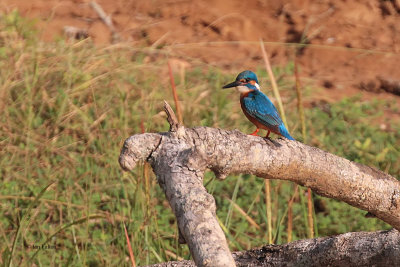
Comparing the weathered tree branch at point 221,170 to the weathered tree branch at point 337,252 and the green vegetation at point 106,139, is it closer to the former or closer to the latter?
the weathered tree branch at point 337,252

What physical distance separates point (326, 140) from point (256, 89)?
2.23m

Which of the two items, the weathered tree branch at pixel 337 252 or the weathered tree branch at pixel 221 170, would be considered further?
the weathered tree branch at pixel 337 252

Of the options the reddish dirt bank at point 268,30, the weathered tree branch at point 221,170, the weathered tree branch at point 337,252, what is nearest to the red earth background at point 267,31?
the reddish dirt bank at point 268,30

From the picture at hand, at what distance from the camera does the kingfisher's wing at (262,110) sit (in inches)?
123

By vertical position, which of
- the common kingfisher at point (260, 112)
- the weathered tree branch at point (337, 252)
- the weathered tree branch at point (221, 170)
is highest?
the weathered tree branch at point (221, 170)

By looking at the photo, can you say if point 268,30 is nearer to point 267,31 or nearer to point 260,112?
point 267,31

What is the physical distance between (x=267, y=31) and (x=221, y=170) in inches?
214

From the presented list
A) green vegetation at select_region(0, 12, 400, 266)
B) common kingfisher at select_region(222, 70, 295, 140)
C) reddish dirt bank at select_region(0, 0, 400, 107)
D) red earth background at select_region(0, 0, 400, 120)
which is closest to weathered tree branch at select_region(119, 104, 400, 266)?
common kingfisher at select_region(222, 70, 295, 140)

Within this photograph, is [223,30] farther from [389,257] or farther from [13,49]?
[389,257]

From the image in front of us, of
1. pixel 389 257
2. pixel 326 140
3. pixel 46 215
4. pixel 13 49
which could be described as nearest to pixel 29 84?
pixel 13 49

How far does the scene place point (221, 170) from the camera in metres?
2.19

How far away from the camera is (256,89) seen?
11.6 ft

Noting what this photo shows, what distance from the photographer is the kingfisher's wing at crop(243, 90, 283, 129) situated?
312 cm

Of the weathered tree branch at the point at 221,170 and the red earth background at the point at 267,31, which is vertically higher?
the weathered tree branch at the point at 221,170
